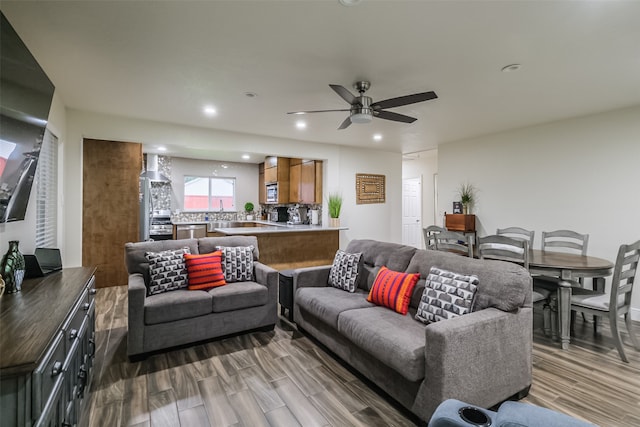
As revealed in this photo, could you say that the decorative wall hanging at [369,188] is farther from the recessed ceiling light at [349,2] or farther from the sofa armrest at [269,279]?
the recessed ceiling light at [349,2]

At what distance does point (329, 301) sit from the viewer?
2.78 meters

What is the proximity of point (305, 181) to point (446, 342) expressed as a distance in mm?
5060

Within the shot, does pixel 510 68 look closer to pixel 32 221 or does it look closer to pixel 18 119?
pixel 18 119

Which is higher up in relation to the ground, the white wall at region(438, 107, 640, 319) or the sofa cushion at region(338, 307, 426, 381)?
the white wall at region(438, 107, 640, 319)

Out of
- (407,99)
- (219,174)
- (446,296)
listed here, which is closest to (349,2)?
(407,99)

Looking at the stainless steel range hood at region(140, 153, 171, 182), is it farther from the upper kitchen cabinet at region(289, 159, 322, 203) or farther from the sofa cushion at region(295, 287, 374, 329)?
the sofa cushion at region(295, 287, 374, 329)

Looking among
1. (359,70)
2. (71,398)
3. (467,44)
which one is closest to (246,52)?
(359,70)

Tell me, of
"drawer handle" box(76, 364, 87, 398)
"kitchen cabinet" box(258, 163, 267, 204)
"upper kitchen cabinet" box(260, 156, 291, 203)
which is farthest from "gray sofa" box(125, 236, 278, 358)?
"kitchen cabinet" box(258, 163, 267, 204)

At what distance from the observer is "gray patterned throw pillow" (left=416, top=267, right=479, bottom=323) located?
2.10 m

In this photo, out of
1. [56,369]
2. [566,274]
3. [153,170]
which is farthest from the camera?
[153,170]

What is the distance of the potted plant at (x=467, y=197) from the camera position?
5.58 m

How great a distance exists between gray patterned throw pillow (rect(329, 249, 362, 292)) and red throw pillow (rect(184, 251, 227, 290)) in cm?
116

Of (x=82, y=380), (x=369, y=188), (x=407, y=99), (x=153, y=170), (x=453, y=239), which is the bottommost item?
(x=82, y=380)

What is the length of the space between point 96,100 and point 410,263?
3.93 m
